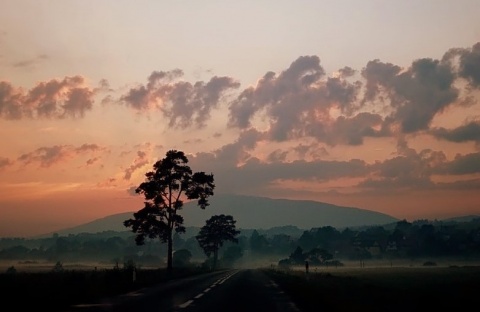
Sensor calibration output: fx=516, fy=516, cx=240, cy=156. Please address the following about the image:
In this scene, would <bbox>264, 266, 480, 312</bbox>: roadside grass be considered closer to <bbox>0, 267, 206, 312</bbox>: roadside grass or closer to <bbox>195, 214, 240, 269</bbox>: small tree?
<bbox>0, 267, 206, 312</bbox>: roadside grass

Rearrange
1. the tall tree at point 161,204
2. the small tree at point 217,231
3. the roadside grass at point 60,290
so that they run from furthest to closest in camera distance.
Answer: the small tree at point 217,231, the tall tree at point 161,204, the roadside grass at point 60,290

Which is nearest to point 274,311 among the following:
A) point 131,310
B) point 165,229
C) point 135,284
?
point 131,310

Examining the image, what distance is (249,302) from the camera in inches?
829

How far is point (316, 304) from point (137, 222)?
47869 millimetres

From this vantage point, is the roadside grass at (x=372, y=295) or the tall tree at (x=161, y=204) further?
the tall tree at (x=161, y=204)

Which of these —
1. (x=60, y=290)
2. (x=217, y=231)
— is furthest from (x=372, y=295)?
(x=217, y=231)

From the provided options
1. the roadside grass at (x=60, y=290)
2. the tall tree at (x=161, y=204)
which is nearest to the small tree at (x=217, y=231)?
the tall tree at (x=161, y=204)

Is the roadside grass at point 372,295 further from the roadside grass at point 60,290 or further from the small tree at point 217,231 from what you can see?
the small tree at point 217,231

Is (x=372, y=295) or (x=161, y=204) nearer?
(x=372, y=295)

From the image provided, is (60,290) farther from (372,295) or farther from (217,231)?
(217,231)

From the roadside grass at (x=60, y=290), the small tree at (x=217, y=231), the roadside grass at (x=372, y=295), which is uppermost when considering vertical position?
the small tree at (x=217, y=231)

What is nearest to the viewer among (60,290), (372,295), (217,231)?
(60,290)

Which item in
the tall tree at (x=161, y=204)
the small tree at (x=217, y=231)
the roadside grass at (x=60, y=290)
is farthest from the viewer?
the small tree at (x=217, y=231)

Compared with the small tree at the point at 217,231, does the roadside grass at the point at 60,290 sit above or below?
below
